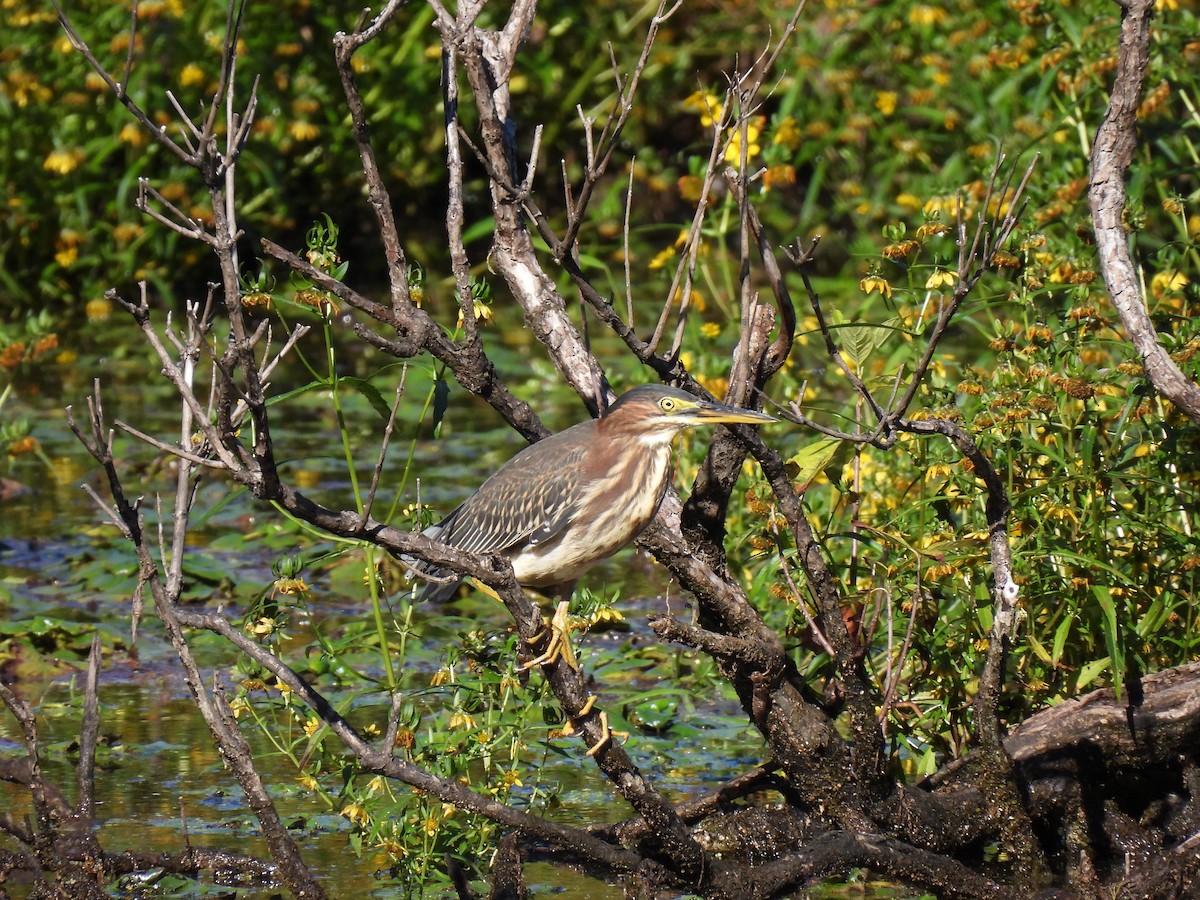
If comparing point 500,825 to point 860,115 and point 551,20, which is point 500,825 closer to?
point 860,115

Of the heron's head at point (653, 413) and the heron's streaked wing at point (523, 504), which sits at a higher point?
the heron's head at point (653, 413)

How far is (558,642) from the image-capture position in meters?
3.87

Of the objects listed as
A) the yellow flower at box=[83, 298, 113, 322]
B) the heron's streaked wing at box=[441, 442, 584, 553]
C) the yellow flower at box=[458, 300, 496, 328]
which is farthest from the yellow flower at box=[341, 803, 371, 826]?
the yellow flower at box=[83, 298, 113, 322]

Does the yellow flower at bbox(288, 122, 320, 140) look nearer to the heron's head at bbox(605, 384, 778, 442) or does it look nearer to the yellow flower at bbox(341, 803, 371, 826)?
the heron's head at bbox(605, 384, 778, 442)

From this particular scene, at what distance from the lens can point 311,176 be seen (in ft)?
34.0

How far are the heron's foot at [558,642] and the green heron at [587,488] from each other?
1.47 feet

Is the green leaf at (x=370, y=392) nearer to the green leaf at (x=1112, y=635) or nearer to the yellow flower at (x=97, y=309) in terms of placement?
the green leaf at (x=1112, y=635)

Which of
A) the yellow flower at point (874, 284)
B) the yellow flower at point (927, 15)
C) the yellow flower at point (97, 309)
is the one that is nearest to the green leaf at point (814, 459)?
the yellow flower at point (874, 284)

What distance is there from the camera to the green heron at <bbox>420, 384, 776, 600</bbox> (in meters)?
4.44

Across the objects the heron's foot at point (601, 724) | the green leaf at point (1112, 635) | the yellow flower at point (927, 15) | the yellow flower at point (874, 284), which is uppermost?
the yellow flower at point (927, 15)

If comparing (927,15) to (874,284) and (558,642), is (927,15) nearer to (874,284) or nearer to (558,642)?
(874,284)

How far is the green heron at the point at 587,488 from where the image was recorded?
4441mm

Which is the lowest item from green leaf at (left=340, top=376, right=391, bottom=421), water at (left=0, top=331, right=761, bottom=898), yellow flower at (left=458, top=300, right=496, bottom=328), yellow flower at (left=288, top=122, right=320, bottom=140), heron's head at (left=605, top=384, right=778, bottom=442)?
water at (left=0, top=331, right=761, bottom=898)

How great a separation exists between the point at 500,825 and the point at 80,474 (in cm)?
442
